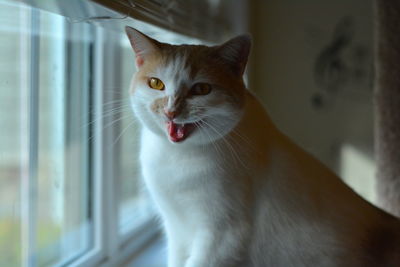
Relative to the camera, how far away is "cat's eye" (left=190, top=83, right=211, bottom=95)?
2.99ft

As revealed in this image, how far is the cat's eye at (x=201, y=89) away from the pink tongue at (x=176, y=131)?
0.22 feet

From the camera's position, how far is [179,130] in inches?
35.7

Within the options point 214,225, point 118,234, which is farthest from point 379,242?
point 118,234

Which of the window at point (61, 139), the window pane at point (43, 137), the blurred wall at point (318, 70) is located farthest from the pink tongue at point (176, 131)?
the blurred wall at point (318, 70)

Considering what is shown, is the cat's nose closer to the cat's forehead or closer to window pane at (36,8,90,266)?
the cat's forehead

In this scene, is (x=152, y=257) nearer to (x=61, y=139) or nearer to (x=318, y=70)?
(x=61, y=139)

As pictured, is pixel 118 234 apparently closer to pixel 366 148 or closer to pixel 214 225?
pixel 214 225

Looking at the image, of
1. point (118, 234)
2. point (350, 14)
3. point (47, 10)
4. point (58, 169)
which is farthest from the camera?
point (350, 14)

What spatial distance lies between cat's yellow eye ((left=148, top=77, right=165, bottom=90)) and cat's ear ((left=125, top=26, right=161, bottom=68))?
62 millimetres

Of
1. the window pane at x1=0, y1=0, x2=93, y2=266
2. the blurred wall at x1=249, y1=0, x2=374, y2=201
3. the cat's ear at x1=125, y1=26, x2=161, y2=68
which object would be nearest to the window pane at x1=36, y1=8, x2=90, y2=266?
the window pane at x1=0, y1=0, x2=93, y2=266

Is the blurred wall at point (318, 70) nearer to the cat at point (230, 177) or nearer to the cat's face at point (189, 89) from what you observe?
the cat at point (230, 177)

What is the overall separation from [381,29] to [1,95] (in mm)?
982

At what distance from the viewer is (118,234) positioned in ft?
4.73

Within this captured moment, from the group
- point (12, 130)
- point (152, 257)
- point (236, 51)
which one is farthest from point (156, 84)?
point (152, 257)
